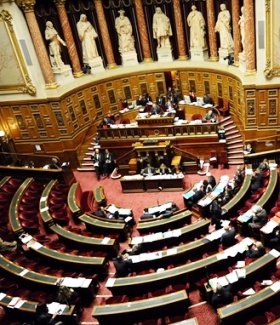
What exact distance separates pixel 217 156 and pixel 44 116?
805cm

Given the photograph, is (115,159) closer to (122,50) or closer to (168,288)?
(122,50)

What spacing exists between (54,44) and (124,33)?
3.75 metres

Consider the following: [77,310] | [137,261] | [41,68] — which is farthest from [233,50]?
[77,310]

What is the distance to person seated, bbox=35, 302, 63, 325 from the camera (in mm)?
8648

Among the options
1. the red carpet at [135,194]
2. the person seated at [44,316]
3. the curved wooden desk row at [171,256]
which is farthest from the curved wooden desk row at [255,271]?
the red carpet at [135,194]

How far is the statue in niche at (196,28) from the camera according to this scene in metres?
18.3

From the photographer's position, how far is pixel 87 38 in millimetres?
19031

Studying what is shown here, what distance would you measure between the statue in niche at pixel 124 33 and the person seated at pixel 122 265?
1276cm

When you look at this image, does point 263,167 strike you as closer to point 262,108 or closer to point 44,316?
point 262,108

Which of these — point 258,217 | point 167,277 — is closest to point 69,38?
point 258,217

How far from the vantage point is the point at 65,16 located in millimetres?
18047

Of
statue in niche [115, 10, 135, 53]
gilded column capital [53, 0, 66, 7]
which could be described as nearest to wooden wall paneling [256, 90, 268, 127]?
statue in niche [115, 10, 135, 53]

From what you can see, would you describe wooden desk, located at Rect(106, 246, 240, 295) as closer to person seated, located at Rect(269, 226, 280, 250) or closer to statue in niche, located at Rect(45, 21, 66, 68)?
person seated, located at Rect(269, 226, 280, 250)

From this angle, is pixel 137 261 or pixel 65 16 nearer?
pixel 137 261
